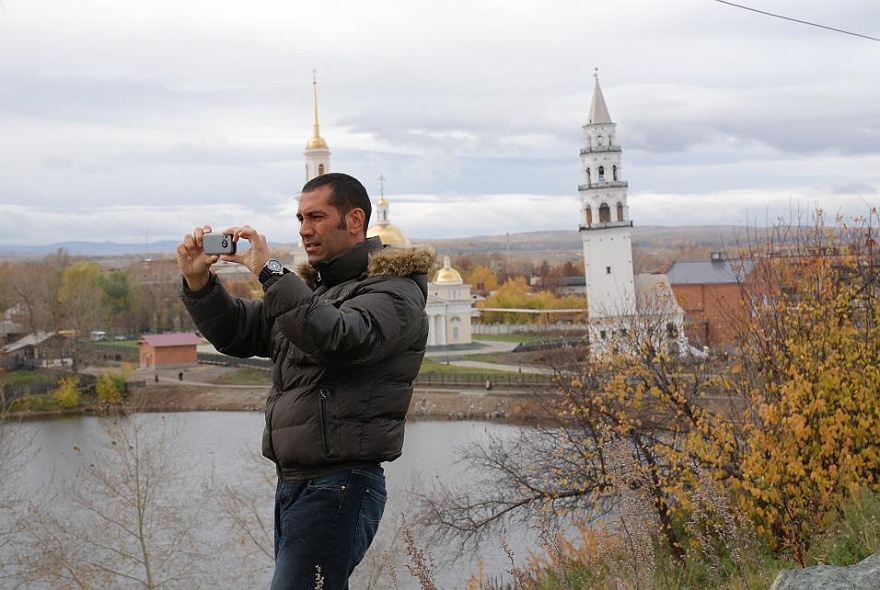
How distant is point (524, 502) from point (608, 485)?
202 cm

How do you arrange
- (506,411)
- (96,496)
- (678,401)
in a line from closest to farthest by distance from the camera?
(678,401)
(96,496)
(506,411)

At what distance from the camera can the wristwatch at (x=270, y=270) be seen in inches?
112

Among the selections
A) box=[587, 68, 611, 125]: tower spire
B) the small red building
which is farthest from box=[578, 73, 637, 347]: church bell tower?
the small red building

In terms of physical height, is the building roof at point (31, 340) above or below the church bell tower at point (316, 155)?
below

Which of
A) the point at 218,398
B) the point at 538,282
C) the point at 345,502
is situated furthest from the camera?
the point at 538,282

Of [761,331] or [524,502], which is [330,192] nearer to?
[761,331]

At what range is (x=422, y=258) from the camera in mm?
3092

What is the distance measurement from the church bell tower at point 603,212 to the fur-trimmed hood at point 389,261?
42.4 m

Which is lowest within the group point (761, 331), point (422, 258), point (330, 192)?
point (761, 331)

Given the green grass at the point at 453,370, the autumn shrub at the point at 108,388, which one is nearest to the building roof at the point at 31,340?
the autumn shrub at the point at 108,388

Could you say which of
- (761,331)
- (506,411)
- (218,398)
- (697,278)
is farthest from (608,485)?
(697,278)

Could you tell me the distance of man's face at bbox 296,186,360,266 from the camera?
10.1ft

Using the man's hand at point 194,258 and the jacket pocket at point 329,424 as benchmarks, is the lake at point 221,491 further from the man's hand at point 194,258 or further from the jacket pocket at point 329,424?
the man's hand at point 194,258

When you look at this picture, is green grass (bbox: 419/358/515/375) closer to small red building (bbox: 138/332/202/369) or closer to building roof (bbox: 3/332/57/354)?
small red building (bbox: 138/332/202/369)
